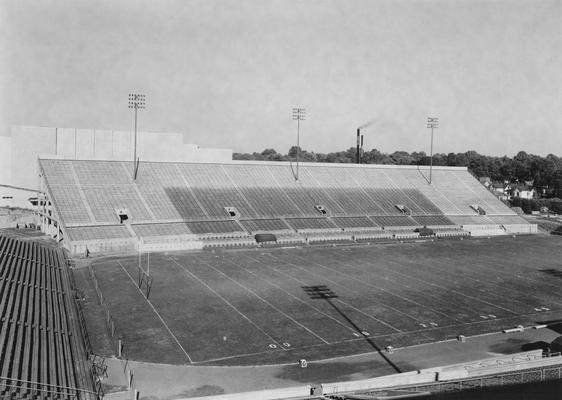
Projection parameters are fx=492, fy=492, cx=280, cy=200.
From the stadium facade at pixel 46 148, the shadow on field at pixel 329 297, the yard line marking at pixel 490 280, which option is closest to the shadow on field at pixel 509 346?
the shadow on field at pixel 329 297

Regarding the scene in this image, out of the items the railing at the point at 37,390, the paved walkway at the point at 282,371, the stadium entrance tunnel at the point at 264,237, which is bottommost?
the paved walkway at the point at 282,371

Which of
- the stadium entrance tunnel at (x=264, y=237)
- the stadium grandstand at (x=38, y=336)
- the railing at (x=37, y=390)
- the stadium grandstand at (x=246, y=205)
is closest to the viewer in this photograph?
the railing at (x=37, y=390)

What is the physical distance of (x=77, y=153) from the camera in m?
72.1

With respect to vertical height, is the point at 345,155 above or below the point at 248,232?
above

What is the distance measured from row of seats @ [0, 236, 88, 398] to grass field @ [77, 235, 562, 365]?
2579mm

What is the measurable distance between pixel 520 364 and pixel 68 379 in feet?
58.3

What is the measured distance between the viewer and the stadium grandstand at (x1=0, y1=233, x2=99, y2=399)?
55.9ft

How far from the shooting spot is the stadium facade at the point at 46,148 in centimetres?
6906

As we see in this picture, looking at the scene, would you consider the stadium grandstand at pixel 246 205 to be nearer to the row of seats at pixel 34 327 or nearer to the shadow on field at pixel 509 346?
the row of seats at pixel 34 327

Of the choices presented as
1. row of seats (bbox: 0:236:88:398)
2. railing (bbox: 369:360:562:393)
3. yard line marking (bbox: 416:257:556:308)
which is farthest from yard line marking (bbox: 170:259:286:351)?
yard line marking (bbox: 416:257:556:308)

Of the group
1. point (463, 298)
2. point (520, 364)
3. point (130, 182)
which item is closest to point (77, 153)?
point (130, 182)

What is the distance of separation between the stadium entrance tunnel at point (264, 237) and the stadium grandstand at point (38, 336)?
2448cm

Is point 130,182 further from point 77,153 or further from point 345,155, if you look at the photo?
point 345,155

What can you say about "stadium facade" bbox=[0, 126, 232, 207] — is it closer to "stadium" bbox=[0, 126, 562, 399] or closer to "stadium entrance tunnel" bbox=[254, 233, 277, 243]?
"stadium" bbox=[0, 126, 562, 399]
